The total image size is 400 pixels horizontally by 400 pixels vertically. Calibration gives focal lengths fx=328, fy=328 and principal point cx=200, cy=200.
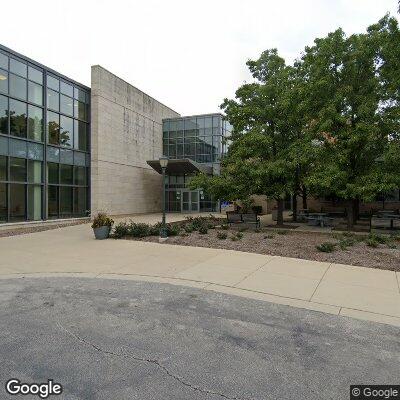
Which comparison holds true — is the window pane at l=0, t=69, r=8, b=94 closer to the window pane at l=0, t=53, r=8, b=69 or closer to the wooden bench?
the window pane at l=0, t=53, r=8, b=69

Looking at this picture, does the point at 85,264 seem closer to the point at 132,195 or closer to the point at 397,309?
the point at 397,309

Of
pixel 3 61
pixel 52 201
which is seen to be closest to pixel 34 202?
pixel 52 201

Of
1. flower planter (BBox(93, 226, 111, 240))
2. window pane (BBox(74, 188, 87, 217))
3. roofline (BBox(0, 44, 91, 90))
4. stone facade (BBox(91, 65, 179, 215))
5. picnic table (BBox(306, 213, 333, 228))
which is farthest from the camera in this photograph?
stone facade (BBox(91, 65, 179, 215))

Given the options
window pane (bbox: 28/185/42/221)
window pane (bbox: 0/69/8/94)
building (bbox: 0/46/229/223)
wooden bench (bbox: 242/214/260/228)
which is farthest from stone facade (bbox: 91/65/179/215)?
wooden bench (bbox: 242/214/260/228)

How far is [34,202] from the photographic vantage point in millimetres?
19750

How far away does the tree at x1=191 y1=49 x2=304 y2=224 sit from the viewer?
16.5 metres

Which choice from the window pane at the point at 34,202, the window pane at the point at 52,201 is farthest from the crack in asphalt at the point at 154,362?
the window pane at the point at 52,201

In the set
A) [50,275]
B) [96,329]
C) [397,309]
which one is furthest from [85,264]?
[397,309]

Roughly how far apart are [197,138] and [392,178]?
20811 millimetres

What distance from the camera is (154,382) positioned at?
3367 mm

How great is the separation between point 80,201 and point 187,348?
68.7 feet

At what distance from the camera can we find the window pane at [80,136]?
75.2 ft

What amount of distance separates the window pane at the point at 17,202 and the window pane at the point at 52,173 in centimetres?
196

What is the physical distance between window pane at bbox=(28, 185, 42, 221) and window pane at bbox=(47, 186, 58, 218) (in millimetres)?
607
